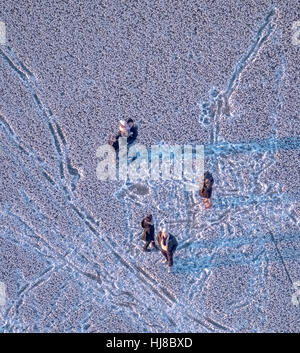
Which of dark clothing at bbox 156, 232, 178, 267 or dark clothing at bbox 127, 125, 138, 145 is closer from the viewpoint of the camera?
dark clothing at bbox 156, 232, 178, 267

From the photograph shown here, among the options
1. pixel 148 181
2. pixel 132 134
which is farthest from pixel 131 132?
pixel 148 181

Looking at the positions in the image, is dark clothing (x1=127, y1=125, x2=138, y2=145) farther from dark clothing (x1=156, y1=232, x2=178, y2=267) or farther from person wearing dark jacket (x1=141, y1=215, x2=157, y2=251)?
dark clothing (x1=156, y1=232, x2=178, y2=267)

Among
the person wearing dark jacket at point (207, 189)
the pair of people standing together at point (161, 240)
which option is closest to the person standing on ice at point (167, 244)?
the pair of people standing together at point (161, 240)

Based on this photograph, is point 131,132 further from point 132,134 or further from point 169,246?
point 169,246

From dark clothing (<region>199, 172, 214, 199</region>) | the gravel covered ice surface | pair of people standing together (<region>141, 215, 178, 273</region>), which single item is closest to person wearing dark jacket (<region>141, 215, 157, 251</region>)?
pair of people standing together (<region>141, 215, 178, 273</region>)
